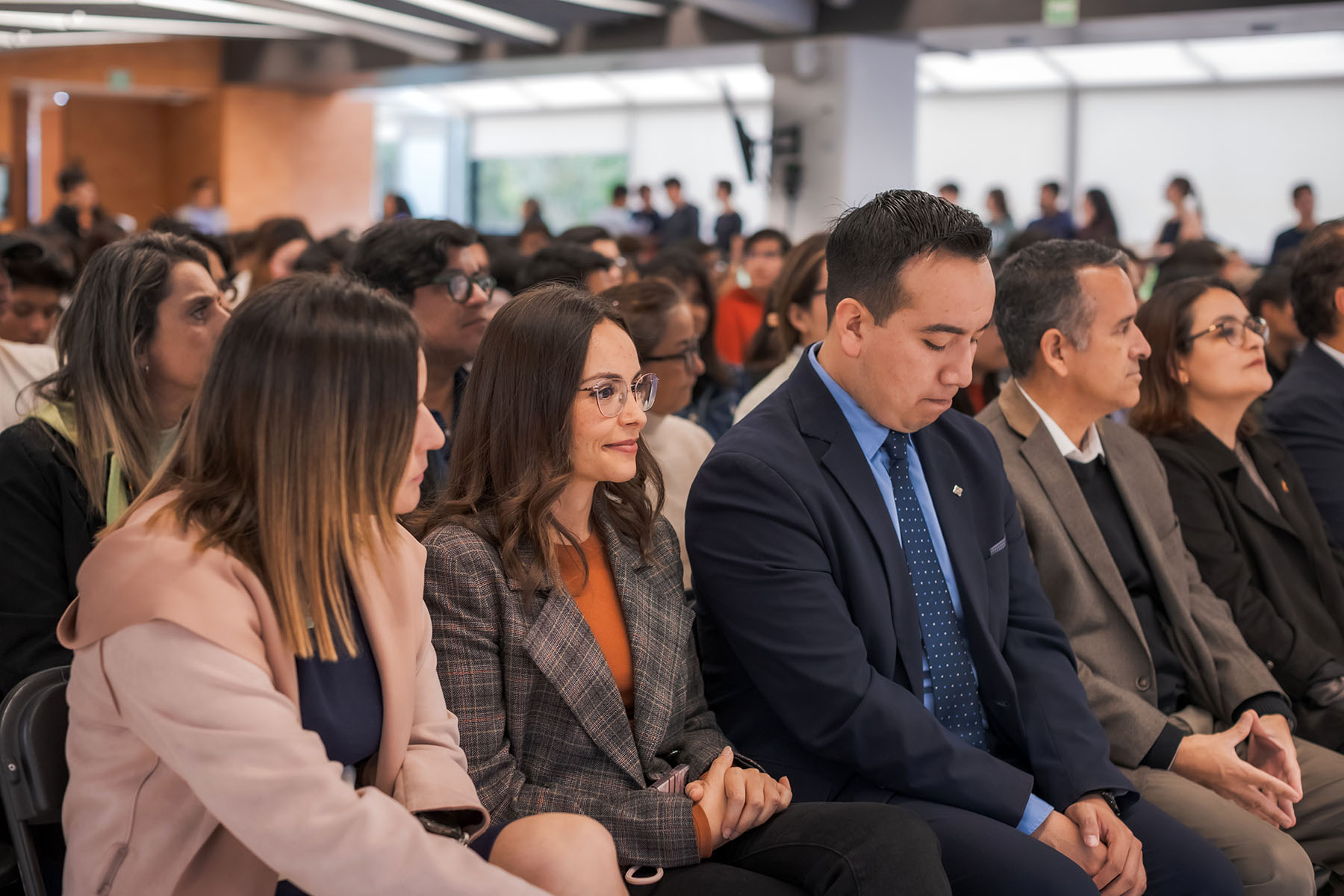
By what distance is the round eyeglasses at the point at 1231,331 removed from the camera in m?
3.06

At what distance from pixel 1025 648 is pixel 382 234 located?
1.93 m

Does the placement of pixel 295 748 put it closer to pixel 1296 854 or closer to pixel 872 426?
pixel 872 426

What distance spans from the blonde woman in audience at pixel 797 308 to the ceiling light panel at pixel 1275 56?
12.3 m

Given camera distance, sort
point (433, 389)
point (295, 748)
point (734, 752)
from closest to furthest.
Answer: point (295, 748)
point (734, 752)
point (433, 389)

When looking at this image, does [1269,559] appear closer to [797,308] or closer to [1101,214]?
[797,308]

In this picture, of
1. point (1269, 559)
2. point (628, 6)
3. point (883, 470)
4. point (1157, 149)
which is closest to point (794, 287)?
point (1269, 559)

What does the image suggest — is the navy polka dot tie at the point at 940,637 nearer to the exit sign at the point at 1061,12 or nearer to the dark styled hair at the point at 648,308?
the dark styled hair at the point at 648,308

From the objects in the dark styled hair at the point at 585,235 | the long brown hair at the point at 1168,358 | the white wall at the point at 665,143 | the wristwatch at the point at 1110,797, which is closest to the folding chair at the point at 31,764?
the wristwatch at the point at 1110,797

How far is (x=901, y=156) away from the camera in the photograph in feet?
41.4

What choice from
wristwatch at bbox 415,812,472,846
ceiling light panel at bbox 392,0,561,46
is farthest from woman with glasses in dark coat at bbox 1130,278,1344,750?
ceiling light panel at bbox 392,0,561,46

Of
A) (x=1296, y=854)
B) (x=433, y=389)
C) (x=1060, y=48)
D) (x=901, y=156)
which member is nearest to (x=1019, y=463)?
(x=1296, y=854)

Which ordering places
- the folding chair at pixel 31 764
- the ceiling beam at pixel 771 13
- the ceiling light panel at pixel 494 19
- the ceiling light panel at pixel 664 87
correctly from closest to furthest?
the folding chair at pixel 31 764, the ceiling beam at pixel 771 13, the ceiling light panel at pixel 494 19, the ceiling light panel at pixel 664 87

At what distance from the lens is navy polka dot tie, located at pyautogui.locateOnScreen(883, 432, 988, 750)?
2.14 meters

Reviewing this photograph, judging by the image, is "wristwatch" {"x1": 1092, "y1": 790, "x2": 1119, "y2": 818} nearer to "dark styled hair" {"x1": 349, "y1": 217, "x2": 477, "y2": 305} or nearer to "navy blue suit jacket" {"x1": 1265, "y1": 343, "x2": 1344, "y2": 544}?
"navy blue suit jacket" {"x1": 1265, "y1": 343, "x2": 1344, "y2": 544}
